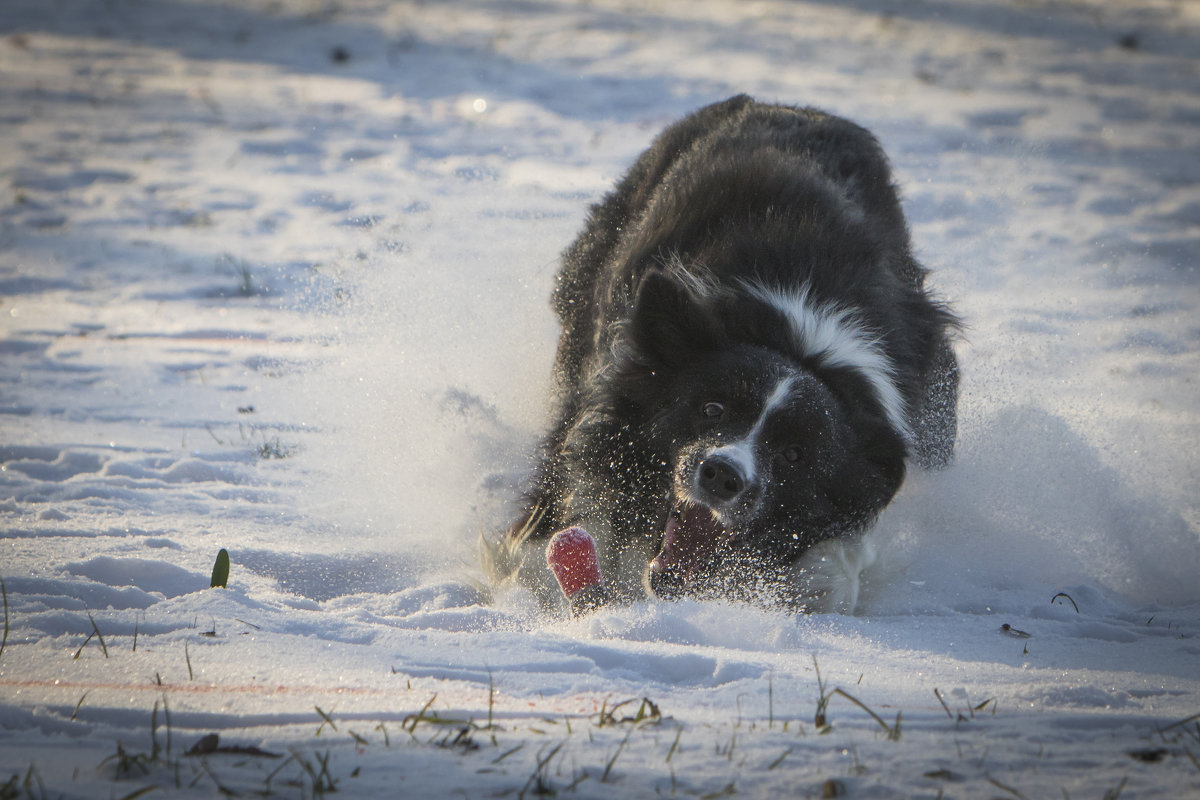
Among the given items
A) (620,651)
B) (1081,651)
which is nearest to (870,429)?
(1081,651)

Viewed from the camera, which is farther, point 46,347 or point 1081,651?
point 46,347

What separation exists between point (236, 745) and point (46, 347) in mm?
4717

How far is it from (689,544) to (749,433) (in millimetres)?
523

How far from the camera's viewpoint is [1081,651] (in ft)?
10.2

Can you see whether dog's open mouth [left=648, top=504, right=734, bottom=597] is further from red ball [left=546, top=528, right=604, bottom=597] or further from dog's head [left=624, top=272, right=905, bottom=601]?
red ball [left=546, top=528, right=604, bottom=597]

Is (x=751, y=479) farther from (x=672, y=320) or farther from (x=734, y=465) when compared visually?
(x=672, y=320)

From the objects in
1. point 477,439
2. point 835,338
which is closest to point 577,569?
point 835,338

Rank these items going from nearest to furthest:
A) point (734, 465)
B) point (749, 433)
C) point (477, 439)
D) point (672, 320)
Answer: point (734, 465)
point (749, 433)
point (672, 320)
point (477, 439)

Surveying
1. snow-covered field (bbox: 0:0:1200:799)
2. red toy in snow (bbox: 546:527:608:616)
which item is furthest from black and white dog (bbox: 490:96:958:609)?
snow-covered field (bbox: 0:0:1200:799)

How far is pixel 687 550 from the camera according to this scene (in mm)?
3594

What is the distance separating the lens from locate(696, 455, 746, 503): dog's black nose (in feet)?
10.4

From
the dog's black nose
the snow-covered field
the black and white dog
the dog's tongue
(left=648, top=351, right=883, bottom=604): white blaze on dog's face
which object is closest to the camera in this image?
the snow-covered field

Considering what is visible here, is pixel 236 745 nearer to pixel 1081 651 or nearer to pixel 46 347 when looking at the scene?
pixel 1081 651

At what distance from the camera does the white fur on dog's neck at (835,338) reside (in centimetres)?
362
